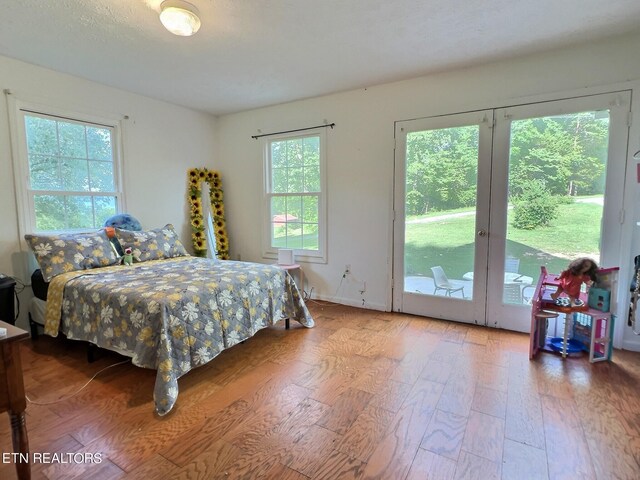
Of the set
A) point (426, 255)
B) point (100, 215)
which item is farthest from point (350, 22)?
point (100, 215)

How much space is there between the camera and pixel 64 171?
328 centimetres

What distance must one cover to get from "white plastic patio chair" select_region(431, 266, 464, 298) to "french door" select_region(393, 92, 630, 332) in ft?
0.03

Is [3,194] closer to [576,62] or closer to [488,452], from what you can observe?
[488,452]

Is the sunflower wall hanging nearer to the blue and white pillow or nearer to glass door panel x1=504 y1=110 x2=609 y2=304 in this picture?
the blue and white pillow

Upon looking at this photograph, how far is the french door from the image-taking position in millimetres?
2689

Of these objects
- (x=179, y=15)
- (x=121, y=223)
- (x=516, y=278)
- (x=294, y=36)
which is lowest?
(x=516, y=278)

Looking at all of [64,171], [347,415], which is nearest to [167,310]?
[347,415]

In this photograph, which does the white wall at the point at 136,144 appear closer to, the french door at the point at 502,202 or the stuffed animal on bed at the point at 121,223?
the stuffed animal on bed at the point at 121,223

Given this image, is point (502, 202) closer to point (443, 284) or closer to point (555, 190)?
point (555, 190)

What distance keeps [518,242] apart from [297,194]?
2.47 m

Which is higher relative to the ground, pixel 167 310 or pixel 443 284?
pixel 167 310

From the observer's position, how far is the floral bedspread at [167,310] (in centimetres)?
203

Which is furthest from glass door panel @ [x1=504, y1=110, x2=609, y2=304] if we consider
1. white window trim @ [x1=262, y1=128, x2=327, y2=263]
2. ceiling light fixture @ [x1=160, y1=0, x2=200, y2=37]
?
ceiling light fixture @ [x1=160, y1=0, x2=200, y2=37]

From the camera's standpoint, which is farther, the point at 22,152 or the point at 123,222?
the point at 123,222
